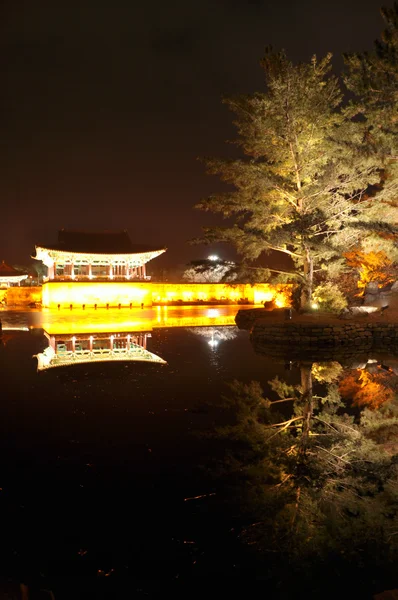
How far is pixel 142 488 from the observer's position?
4.32 meters

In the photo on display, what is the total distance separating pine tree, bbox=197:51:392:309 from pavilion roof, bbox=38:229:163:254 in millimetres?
28195

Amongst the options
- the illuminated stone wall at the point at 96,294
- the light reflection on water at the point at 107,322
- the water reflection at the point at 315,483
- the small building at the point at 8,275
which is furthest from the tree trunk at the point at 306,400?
the small building at the point at 8,275

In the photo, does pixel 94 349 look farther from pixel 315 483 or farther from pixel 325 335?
pixel 315 483

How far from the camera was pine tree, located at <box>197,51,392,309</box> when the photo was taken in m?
16.3

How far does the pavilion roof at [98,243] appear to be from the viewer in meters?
44.9

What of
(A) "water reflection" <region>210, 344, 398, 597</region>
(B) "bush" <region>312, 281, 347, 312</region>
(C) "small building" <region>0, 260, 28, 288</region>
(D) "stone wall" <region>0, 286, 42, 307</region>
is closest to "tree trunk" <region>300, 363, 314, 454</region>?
(A) "water reflection" <region>210, 344, 398, 597</region>

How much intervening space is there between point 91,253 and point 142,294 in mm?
7209

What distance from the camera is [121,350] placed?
558 inches

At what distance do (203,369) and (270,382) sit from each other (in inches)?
82.0

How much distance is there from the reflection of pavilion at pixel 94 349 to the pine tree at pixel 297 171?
5.98m

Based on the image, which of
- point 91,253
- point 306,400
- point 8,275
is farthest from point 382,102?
point 8,275

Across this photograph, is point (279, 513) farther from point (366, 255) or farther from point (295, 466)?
point (366, 255)

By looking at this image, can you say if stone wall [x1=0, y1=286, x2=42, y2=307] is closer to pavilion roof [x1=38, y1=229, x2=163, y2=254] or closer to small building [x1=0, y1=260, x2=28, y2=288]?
small building [x1=0, y1=260, x2=28, y2=288]

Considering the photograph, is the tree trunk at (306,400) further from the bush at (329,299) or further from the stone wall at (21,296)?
the stone wall at (21,296)
